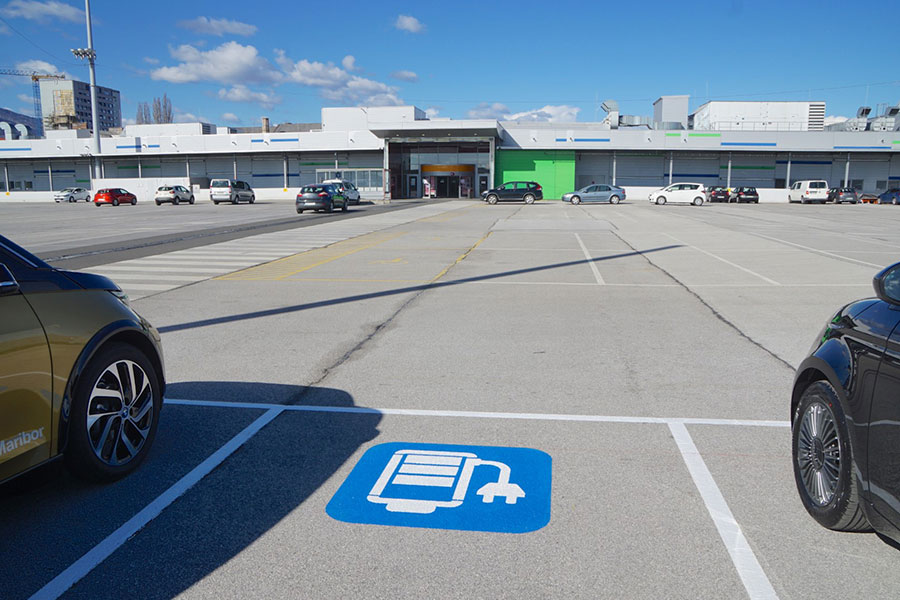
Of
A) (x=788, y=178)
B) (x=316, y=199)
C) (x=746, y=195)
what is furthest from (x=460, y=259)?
(x=788, y=178)

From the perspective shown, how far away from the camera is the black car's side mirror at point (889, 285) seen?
3120 mm

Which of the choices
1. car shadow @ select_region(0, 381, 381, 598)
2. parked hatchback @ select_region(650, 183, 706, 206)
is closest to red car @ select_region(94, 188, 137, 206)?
parked hatchback @ select_region(650, 183, 706, 206)

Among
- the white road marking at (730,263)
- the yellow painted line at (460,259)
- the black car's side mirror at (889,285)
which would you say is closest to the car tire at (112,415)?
the black car's side mirror at (889,285)

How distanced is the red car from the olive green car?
194 ft

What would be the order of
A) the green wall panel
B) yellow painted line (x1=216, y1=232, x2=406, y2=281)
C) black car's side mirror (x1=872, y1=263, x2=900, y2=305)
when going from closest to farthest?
1. black car's side mirror (x1=872, y1=263, x2=900, y2=305)
2. yellow painted line (x1=216, y1=232, x2=406, y2=281)
3. the green wall panel

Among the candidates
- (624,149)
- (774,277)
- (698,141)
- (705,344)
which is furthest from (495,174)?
(705,344)

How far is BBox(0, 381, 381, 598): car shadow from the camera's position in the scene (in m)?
3.04

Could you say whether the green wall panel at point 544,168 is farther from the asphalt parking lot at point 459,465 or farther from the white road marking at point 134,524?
the white road marking at point 134,524

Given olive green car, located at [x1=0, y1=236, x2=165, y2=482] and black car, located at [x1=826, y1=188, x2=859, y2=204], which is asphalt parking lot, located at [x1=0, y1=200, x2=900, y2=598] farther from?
black car, located at [x1=826, y1=188, x2=859, y2=204]

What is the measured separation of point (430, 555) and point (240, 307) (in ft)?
24.2

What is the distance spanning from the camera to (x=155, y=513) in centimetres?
359

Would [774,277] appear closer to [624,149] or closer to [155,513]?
[155,513]

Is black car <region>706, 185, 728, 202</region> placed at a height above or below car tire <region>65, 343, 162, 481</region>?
above

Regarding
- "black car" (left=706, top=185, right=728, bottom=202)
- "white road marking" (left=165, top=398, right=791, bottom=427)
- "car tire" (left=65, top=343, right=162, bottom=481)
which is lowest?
"white road marking" (left=165, top=398, right=791, bottom=427)
